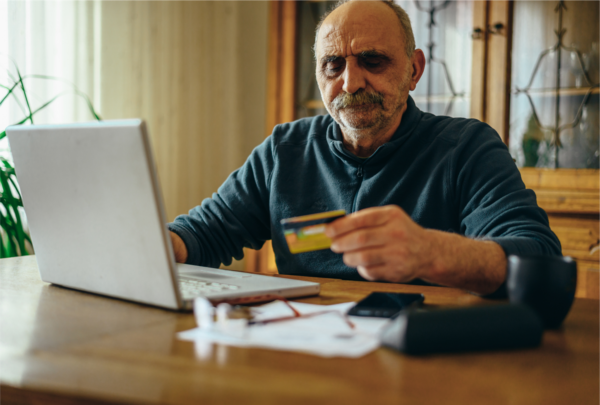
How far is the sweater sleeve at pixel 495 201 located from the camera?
93cm

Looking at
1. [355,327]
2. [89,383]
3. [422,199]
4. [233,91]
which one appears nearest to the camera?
[89,383]

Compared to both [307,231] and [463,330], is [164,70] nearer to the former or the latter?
[307,231]

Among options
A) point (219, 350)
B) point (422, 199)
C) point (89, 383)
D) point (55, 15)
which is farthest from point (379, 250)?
point (55, 15)

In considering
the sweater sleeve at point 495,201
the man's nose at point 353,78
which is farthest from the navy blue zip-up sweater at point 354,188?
the man's nose at point 353,78

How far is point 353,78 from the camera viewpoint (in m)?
1.35

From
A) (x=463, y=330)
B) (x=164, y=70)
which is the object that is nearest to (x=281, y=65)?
(x=164, y=70)

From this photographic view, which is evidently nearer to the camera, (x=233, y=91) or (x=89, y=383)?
(x=89, y=383)

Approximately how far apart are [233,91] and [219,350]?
2.54 m

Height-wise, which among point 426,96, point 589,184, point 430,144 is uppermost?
point 426,96

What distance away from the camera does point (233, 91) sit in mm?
2951

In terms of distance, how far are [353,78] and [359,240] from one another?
0.75 meters

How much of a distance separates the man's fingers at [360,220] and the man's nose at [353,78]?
2.27 ft

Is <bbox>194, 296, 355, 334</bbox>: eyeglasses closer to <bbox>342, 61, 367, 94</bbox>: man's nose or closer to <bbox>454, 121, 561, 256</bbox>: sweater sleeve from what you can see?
<bbox>454, 121, 561, 256</bbox>: sweater sleeve

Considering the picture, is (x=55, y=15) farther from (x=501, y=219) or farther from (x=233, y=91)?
(x=501, y=219)
